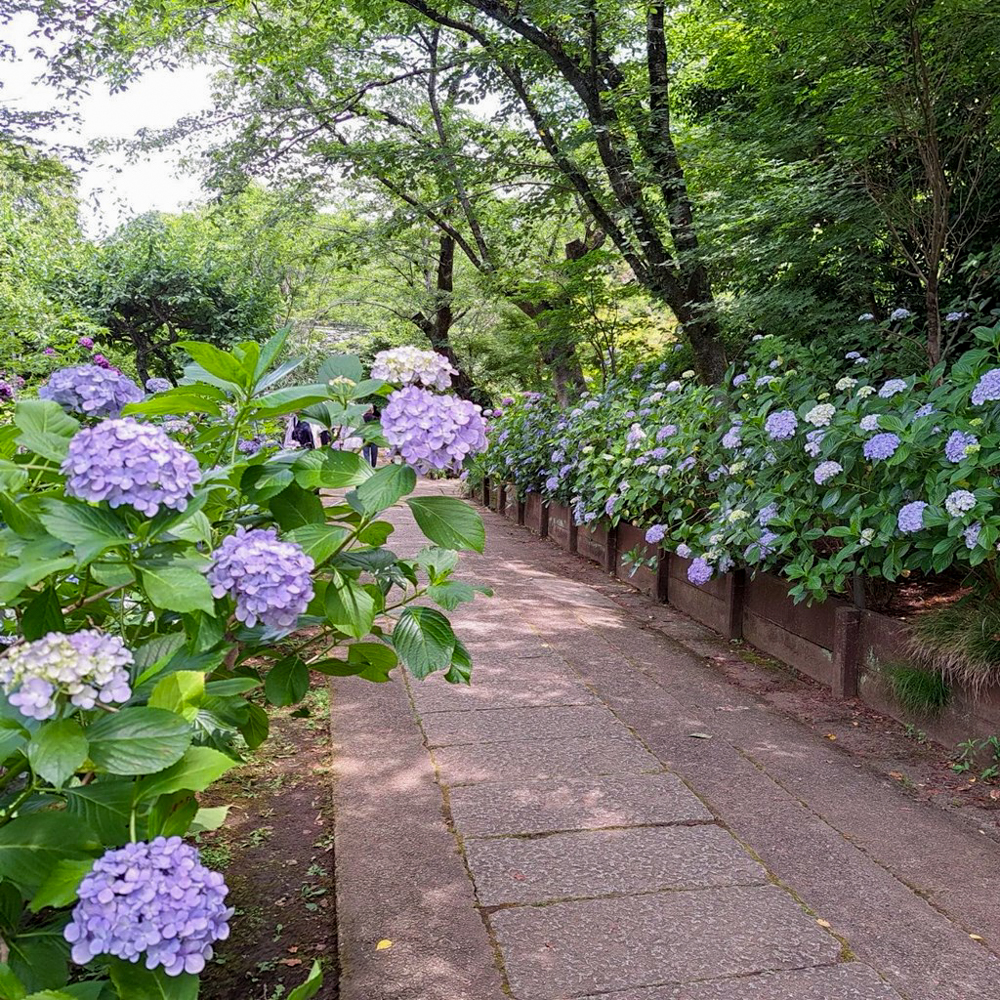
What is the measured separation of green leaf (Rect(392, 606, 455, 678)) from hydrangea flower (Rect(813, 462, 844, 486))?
2.37 m

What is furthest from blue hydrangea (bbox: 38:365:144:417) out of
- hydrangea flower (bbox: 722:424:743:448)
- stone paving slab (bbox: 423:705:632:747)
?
hydrangea flower (bbox: 722:424:743:448)

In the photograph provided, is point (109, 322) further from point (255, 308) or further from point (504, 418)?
point (504, 418)

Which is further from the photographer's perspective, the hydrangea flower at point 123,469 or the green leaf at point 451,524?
the green leaf at point 451,524

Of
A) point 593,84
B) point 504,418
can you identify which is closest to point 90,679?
point 593,84

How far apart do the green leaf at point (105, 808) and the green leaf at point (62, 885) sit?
0.06 metres

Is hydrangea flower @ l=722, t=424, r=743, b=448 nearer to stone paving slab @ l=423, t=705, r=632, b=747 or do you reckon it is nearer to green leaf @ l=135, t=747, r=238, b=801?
stone paving slab @ l=423, t=705, r=632, b=747

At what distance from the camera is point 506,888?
221cm

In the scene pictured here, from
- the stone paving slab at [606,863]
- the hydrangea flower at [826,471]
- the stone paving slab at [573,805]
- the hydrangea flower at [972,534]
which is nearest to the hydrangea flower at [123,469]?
the stone paving slab at [606,863]

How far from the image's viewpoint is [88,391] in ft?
4.80

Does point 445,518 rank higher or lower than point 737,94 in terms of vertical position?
lower

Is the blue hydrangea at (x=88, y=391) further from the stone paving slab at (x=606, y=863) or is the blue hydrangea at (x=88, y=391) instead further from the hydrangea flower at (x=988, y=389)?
the hydrangea flower at (x=988, y=389)

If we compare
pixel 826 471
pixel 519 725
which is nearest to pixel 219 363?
pixel 519 725

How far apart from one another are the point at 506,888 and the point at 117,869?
146 centimetres

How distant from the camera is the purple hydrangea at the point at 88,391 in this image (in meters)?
1.46
